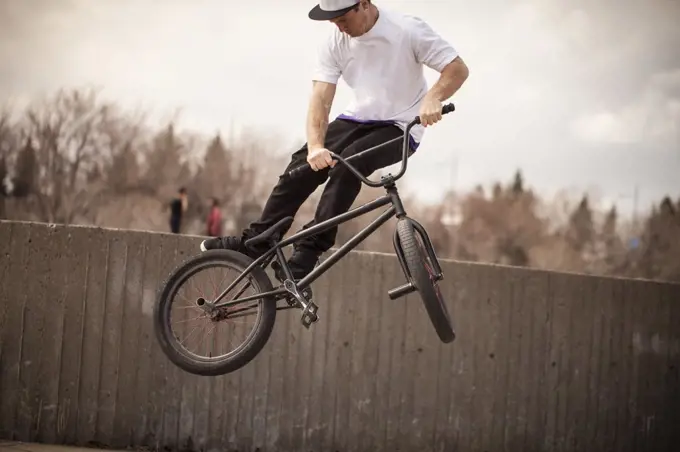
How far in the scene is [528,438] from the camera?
9.53 meters

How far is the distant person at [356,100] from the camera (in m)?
5.51

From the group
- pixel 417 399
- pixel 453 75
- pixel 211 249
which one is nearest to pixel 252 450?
pixel 417 399

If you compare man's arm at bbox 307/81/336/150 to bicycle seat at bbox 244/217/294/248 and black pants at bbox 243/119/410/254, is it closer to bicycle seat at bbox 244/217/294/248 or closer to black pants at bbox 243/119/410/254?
black pants at bbox 243/119/410/254

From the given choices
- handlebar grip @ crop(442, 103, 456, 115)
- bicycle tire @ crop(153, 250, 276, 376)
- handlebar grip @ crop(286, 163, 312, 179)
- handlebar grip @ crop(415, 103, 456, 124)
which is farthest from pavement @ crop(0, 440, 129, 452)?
handlebar grip @ crop(442, 103, 456, 115)

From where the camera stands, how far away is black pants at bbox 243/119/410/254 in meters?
5.63

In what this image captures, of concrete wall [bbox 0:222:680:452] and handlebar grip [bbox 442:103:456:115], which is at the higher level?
handlebar grip [bbox 442:103:456:115]

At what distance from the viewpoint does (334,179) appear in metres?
5.71

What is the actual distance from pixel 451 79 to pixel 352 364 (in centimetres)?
441

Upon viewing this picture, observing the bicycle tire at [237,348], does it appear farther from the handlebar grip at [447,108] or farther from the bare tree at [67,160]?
the bare tree at [67,160]

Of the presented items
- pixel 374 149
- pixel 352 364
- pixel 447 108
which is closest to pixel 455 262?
pixel 352 364

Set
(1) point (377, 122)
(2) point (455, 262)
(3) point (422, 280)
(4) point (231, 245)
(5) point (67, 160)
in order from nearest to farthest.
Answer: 1. (3) point (422, 280)
2. (1) point (377, 122)
3. (4) point (231, 245)
4. (2) point (455, 262)
5. (5) point (67, 160)

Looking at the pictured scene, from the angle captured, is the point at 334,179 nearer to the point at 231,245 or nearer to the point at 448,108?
the point at 231,245

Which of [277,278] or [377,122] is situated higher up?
[377,122]

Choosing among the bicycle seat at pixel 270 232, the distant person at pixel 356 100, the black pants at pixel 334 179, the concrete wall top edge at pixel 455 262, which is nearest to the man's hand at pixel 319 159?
the distant person at pixel 356 100
